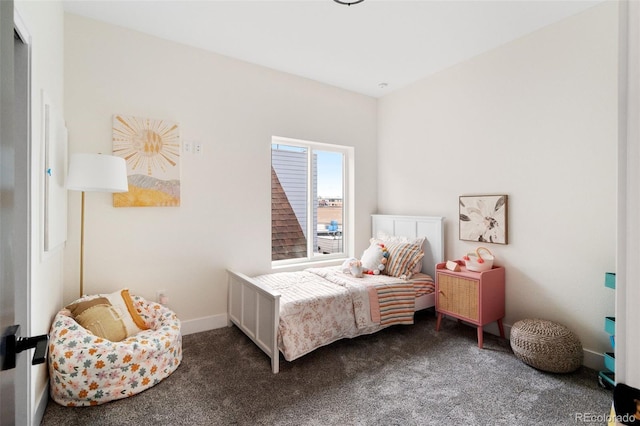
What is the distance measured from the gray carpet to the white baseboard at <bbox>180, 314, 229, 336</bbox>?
232mm

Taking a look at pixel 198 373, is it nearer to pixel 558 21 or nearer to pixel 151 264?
pixel 151 264

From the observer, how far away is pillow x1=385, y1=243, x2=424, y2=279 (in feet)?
10.9

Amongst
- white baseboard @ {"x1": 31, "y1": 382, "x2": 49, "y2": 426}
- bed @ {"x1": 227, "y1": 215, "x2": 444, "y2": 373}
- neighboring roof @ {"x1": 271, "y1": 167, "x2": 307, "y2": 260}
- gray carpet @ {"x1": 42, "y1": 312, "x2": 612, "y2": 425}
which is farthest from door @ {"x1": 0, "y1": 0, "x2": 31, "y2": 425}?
neighboring roof @ {"x1": 271, "y1": 167, "x2": 307, "y2": 260}

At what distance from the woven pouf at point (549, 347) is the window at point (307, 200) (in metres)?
2.29

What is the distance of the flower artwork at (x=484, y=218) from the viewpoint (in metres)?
2.93

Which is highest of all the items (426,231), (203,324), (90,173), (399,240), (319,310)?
(90,173)

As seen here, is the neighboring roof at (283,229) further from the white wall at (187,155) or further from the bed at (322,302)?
the bed at (322,302)

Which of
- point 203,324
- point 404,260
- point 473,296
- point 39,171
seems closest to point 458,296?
point 473,296

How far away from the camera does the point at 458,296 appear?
2.89m

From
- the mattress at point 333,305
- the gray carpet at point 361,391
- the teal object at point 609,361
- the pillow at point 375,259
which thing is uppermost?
the pillow at point 375,259

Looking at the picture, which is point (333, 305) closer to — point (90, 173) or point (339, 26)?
point (90, 173)

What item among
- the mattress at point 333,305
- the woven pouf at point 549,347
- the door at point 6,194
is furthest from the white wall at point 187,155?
the woven pouf at point 549,347

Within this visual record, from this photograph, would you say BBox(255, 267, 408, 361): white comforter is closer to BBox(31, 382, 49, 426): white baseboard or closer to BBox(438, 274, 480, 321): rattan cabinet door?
BBox(438, 274, 480, 321): rattan cabinet door

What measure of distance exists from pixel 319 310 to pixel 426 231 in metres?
1.71
